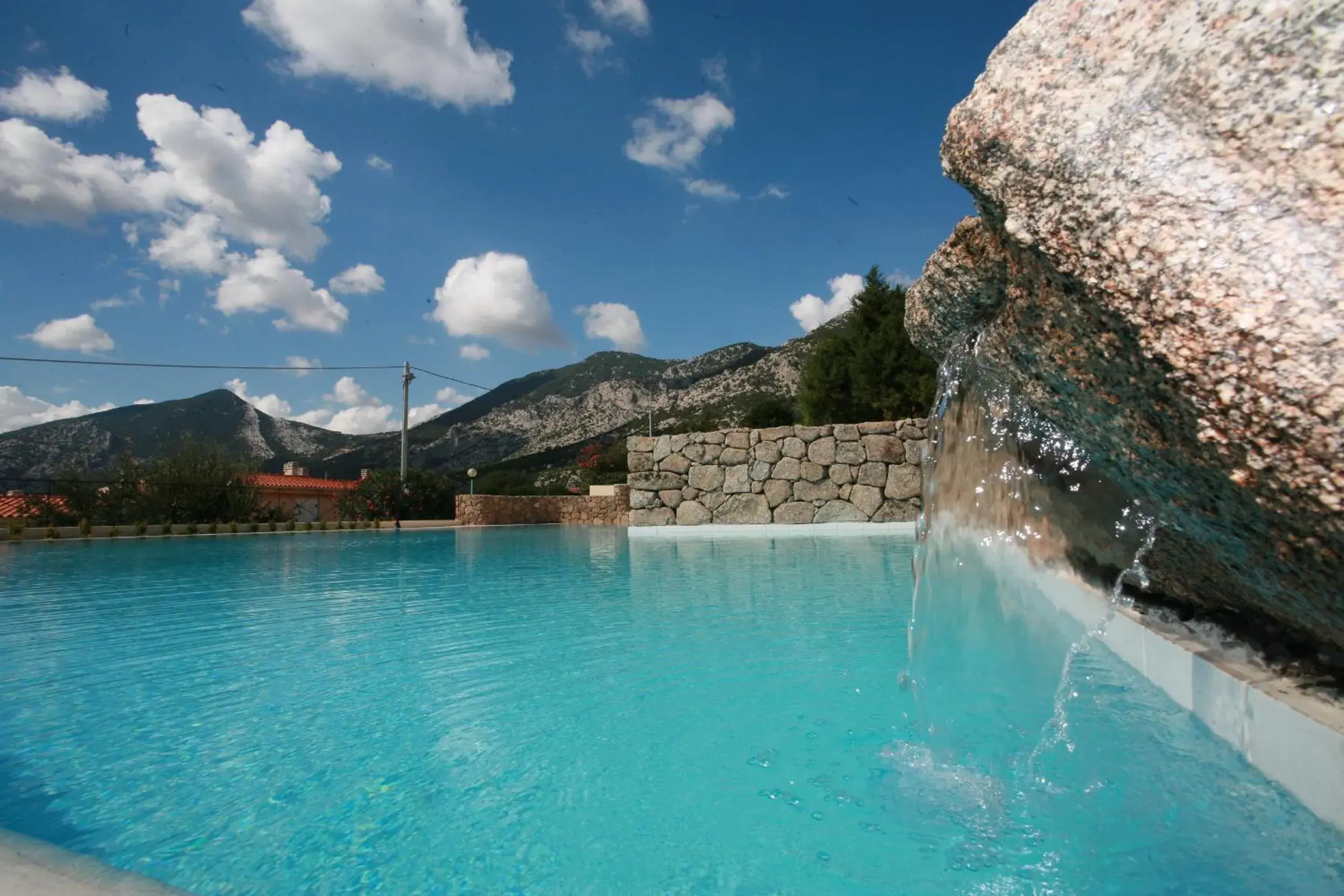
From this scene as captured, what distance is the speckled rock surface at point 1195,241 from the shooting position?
1.00m

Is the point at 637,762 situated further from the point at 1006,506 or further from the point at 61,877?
the point at 1006,506

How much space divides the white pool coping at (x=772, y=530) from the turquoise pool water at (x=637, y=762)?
297 inches

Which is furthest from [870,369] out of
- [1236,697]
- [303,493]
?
[303,493]

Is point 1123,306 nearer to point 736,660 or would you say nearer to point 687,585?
point 736,660

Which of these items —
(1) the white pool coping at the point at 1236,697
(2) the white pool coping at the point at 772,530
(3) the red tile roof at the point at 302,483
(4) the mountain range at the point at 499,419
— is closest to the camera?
(1) the white pool coping at the point at 1236,697

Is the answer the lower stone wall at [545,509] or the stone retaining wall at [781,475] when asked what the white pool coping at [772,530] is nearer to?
the stone retaining wall at [781,475]

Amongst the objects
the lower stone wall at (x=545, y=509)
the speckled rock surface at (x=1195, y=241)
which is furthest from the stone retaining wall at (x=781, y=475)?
the speckled rock surface at (x=1195, y=241)

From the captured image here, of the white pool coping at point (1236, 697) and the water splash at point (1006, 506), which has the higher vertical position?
the water splash at point (1006, 506)

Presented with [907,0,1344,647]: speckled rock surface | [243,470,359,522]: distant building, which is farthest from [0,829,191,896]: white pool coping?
[243,470,359,522]: distant building

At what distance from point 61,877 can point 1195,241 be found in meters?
2.15

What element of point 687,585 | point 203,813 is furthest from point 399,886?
point 687,585

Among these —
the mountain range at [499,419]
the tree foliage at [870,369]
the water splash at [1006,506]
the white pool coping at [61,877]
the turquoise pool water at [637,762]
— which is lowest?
the turquoise pool water at [637,762]

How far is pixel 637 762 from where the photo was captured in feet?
7.93

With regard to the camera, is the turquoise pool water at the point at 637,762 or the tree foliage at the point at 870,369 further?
the tree foliage at the point at 870,369
